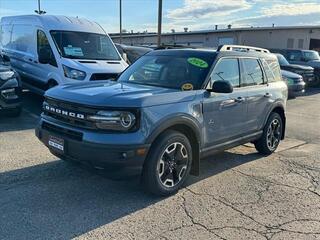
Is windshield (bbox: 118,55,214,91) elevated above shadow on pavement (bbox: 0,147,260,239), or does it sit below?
above

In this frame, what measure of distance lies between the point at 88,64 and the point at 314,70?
14299 millimetres

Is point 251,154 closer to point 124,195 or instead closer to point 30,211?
point 124,195

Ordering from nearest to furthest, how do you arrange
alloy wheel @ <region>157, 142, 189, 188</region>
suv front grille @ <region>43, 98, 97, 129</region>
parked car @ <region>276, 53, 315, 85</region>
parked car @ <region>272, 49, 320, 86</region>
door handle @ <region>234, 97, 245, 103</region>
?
1. suv front grille @ <region>43, 98, 97, 129</region>
2. alloy wheel @ <region>157, 142, 189, 188</region>
3. door handle @ <region>234, 97, 245, 103</region>
4. parked car @ <region>276, 53, 315, 85</region>
5. parked car @ <region>272, 49, 320, 86</region>

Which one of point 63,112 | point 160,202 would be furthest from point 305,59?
point 63,112

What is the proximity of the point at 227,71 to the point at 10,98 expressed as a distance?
481 centimetres

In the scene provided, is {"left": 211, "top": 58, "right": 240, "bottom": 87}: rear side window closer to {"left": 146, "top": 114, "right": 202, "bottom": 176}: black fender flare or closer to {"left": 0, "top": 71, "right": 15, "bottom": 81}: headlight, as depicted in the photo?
{"left": 146, "top": 114, "right": 202, "bottom": 176}: black fender flare

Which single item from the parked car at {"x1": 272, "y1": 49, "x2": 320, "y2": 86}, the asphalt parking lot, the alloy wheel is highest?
the parked car at {"x1": 272, "y1": 49, "x2": 320, "y2": 86}

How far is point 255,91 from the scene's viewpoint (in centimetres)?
627

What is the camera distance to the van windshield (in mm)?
9836

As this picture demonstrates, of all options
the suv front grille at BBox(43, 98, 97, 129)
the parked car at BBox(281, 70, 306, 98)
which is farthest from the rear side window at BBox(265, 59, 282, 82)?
the parked car at BBox(281, 70, 306, 98)

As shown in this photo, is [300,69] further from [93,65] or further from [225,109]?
[225,109]

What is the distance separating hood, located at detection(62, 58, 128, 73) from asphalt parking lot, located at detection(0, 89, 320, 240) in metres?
2.98

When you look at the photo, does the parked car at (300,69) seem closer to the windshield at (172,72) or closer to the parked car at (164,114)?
the parked car at (164,114)

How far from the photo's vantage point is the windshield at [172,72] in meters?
5.32
